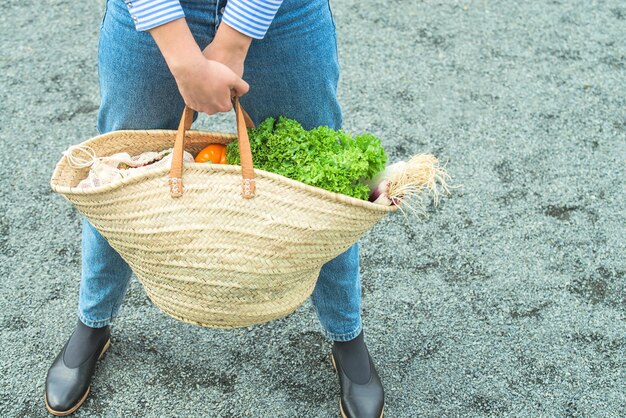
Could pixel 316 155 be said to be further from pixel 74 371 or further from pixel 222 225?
pixel 74 371

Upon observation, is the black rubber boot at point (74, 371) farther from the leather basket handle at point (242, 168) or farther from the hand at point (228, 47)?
the hand at point (228, 47)

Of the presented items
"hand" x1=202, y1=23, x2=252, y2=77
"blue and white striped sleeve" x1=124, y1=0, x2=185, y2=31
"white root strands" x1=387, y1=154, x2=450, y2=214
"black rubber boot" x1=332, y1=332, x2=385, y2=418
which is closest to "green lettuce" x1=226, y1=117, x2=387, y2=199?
"white root strands" x1=387, y1=154, x2=450, y2=214

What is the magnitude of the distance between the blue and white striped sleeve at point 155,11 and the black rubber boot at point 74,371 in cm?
85

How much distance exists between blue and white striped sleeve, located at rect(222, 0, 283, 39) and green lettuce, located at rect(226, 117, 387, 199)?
A: 202mm

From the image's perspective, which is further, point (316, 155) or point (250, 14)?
point (316, 155)

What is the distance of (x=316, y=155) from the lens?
127 cm

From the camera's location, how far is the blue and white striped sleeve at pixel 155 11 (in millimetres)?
1132

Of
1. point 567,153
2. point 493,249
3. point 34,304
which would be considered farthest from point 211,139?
point 567,153

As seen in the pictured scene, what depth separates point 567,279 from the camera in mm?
2072

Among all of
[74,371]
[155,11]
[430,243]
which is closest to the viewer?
[155,11]

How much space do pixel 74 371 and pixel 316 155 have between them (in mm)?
842

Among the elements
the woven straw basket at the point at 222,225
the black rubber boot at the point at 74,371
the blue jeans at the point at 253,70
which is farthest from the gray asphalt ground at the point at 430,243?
the blue jeans at the point at 253,70

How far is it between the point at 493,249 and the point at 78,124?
1473 millimetres

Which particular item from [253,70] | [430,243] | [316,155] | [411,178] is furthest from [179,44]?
[430,243]
